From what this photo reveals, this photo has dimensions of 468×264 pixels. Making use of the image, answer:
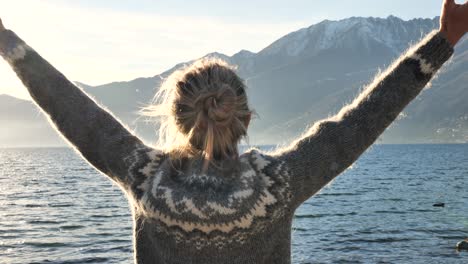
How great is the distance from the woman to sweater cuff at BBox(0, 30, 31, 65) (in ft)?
3.30

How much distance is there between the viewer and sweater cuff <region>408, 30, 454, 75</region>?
9.06 feet

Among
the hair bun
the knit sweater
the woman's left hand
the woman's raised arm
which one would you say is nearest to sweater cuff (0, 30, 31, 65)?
the knit sweater

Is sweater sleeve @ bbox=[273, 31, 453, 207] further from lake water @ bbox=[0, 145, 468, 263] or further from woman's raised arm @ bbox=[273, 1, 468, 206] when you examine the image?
lake water @ bbox=[0, 145, 468, 263]

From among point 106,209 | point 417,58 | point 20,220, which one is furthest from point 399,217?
point 417,58

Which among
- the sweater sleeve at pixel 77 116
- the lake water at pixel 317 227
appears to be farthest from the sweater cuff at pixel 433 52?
the lake water at pixel 317 227

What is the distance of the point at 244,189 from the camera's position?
2.60 meters

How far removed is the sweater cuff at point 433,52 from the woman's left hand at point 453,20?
1.5 inches

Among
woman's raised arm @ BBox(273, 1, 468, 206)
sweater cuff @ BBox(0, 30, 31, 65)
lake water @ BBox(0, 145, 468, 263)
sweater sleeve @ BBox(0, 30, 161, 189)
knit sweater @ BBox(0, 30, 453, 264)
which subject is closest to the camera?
knit sweater @ BBox(0, 30, 453, 264)

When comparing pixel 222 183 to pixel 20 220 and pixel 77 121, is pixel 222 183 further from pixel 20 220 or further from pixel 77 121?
pixel 20 220

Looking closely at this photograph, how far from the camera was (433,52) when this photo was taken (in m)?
2.77

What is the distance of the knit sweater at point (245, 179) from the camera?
2602 mm

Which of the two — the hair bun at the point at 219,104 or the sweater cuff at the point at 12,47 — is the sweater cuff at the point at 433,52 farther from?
the sweater cuff at the point at 12,47

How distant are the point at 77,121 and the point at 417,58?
1.98m

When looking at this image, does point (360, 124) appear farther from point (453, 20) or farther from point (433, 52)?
point (453, 20)
